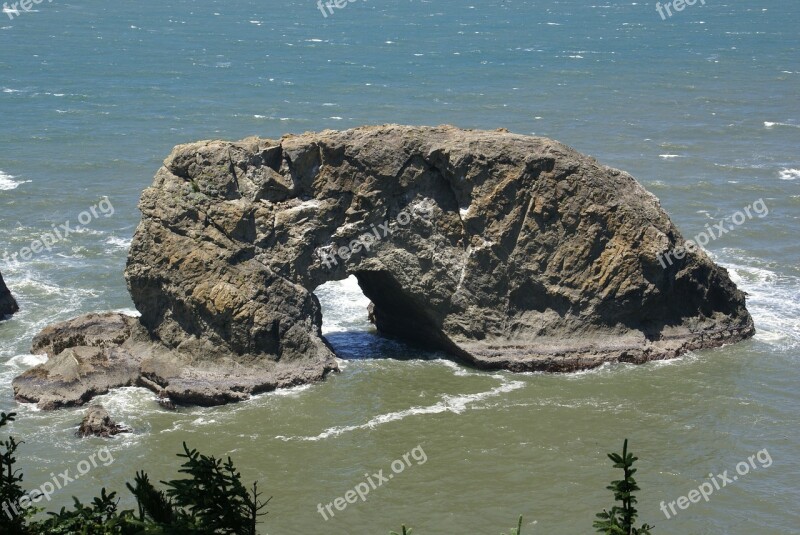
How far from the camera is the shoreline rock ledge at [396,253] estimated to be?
41.4 m

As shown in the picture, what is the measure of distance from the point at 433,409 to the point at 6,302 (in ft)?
66.0

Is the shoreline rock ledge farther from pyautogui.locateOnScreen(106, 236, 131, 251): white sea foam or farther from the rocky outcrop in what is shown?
pyautogui.locateOnScreen(106, 236, 131, 251): white sea foam

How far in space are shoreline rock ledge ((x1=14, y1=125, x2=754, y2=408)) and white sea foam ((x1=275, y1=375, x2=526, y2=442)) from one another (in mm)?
1640

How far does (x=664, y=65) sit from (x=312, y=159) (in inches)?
3485

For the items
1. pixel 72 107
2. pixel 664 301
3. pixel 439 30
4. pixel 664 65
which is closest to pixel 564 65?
pixel 664 65

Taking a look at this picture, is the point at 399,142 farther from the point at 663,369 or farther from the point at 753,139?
the point at 753,139

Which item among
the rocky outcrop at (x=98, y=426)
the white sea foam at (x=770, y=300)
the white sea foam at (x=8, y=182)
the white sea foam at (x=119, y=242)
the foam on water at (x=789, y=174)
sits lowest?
the rocky outcrop at (x=98, y=426)

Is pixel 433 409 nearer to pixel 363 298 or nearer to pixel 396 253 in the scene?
pixel 396 253

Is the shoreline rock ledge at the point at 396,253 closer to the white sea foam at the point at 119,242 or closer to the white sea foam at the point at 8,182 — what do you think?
the white sea foam at the point at 119,242

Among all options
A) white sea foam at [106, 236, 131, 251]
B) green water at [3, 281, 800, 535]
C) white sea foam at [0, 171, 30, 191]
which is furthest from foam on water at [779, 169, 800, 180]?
white sea foam at [0, 171, 30, 191]

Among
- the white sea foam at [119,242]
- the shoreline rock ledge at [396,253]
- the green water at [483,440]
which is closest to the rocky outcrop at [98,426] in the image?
the green water at [483,440]

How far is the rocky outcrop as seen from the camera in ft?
123

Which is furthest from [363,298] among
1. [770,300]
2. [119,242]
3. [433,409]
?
[770,300]

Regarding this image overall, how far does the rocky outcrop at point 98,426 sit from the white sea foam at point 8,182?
36.0 m
